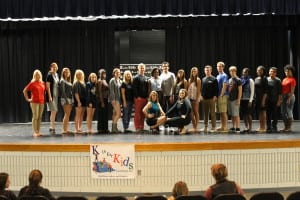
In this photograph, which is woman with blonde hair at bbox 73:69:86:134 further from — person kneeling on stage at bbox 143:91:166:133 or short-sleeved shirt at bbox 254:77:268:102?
short-sleeved shirt at bbox 254:77:268:102

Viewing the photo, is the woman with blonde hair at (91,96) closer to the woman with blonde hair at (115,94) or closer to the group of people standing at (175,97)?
the group of people standing at (175,97)

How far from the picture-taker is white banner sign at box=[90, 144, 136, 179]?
9672mm

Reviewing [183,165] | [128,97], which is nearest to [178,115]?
[128,97]

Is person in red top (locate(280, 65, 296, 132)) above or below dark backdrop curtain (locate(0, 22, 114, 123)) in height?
below

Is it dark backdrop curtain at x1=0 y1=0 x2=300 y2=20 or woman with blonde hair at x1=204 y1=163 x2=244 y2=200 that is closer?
woman with blonde hair at x1=204 y1=163 x2=244 y2=200

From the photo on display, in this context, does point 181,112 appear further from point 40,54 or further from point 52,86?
point 40,54

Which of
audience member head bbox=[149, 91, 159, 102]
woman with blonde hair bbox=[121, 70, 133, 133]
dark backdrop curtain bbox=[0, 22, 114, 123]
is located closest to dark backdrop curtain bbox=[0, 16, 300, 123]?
dark backdrop curtain bbox=[0, 22, 114, 123]

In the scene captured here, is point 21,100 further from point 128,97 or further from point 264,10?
point 264,10

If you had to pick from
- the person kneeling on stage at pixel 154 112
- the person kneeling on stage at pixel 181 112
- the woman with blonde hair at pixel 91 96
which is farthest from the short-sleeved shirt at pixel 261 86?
the woman with blonde hair at pixel 91 96

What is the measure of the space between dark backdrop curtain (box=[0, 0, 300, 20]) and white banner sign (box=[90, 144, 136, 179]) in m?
5.64

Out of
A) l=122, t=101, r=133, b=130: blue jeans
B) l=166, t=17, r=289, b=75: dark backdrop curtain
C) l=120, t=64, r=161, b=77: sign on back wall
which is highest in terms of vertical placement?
l=166, t=17, r=289, b=75: dark backdrop curtain

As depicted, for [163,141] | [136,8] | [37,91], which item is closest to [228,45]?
[136,8]

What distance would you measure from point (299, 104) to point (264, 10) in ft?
11.0

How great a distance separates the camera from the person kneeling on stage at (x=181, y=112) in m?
11.6
